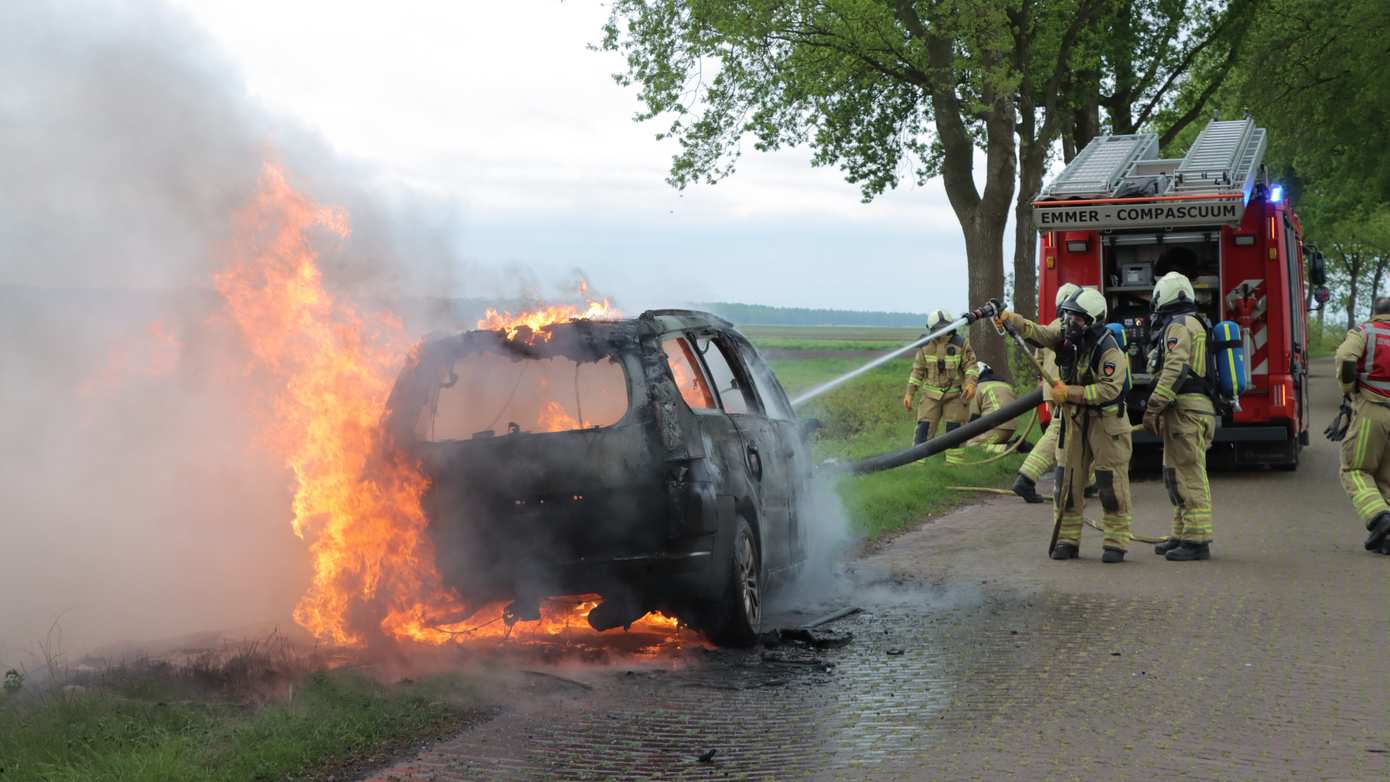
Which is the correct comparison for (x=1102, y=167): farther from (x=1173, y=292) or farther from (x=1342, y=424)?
(x=1173, y=292)

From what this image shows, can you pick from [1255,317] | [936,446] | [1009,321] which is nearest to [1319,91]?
[1255,317]

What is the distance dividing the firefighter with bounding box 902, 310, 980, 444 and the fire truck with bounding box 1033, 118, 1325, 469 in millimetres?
1131

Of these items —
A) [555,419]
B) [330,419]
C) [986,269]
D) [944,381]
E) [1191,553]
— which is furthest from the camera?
[986,269]

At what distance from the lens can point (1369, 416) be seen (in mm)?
11648

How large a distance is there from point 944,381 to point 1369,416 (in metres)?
6.51

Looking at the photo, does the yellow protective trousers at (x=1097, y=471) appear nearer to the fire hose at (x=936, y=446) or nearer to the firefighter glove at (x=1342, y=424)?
the fire hose at (x=936, y=446)

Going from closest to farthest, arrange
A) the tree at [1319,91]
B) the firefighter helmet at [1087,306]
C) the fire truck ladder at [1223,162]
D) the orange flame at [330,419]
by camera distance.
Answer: the orange flame at [330,419] → the firefighter helmet at [1087,306] → the fire truck ladder at [1223,162] → the tree at [1319,91]

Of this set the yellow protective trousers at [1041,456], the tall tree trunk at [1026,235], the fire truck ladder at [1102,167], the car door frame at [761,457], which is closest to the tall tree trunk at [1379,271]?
the tall tree trunk at [1026,235]

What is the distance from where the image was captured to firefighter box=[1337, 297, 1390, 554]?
37.9 feet

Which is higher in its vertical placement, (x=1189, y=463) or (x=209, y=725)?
(x=1189, y=463)

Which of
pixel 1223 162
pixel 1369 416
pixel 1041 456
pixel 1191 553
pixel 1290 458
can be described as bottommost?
pixel 1191 553

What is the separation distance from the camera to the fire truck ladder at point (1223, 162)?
15938 mm

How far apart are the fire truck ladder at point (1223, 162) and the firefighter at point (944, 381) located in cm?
304

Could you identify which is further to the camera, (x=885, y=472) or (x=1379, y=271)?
(x=1379, y=271)
